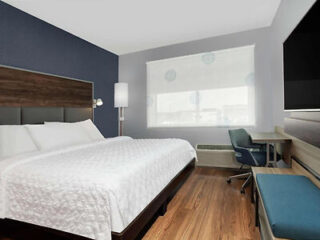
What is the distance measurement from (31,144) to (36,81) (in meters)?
1.06

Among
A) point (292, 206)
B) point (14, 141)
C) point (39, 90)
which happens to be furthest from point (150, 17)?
point (292, 206)

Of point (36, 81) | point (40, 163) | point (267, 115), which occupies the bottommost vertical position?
point (40, 163)

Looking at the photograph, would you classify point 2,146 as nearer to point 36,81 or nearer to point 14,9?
point 36,81

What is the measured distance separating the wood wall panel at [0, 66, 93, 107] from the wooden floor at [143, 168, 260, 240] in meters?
2.36

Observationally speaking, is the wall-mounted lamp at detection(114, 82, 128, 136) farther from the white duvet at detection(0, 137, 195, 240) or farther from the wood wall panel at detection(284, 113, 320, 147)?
the wood wall panel at detection(284, 113, 320, 147)

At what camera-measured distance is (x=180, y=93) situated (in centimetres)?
406

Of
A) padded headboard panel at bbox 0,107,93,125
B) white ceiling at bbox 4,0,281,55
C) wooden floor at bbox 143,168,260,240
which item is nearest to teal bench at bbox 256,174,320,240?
wooden floor at bbox 143,168,260,240

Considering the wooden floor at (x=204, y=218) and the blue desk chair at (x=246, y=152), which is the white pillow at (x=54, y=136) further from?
the blue desk chair at (x=246, y=152)

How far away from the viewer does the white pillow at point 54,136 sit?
2.26m

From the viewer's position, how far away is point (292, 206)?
43.8 inches

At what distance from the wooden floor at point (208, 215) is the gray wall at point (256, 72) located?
1228 millimetres

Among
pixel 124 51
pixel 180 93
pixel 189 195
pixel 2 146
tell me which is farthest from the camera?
pixel 124 51

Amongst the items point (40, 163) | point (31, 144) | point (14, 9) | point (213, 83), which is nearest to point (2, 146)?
point (31, 144)

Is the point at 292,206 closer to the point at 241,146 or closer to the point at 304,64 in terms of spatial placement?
the point at 304,64
